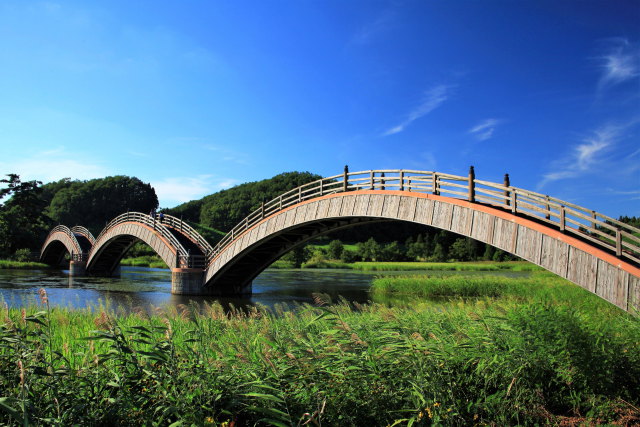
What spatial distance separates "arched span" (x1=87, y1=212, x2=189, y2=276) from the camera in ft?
95.2

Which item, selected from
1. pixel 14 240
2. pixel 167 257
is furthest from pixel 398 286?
pixel 14 240

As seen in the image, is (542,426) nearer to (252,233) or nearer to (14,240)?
(252,233)

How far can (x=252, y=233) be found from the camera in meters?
24.8

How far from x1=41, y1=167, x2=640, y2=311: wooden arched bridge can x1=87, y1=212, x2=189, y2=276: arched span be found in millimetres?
129

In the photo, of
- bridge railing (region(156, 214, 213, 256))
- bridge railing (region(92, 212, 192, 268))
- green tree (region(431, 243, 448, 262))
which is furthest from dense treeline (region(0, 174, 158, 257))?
green tree (region(431, 243, 448, 262))

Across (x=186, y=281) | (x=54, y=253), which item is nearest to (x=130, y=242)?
(x=186, y=281)

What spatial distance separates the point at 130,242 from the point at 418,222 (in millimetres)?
33846

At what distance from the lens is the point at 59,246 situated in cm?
5728

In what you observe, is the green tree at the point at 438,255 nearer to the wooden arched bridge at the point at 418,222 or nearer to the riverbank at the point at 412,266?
the riverbank at the point at 412,266

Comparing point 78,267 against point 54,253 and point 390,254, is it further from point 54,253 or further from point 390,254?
point 390,254

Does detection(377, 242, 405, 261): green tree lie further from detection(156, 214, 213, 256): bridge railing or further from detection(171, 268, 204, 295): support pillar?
detection(171, 268, 204, 295): support pillar

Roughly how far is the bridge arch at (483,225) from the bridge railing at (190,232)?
3124mm

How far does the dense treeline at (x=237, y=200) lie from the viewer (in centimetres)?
10712

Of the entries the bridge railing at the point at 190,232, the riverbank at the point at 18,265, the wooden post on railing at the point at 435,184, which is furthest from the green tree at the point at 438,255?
the wooden post on railing at the point at 435,184
